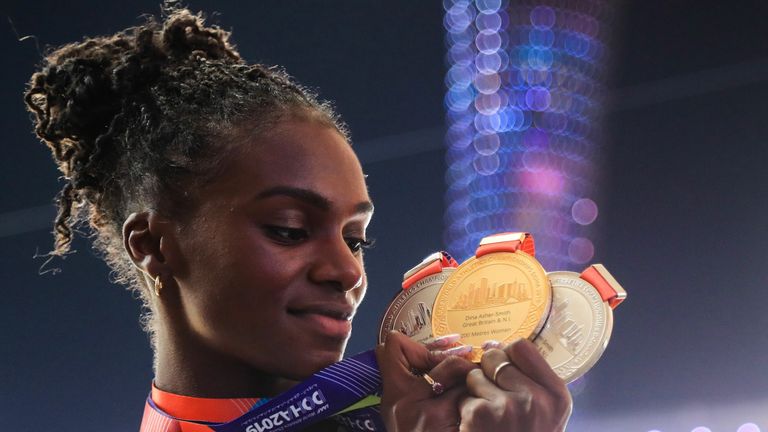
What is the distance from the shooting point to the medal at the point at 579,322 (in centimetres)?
114

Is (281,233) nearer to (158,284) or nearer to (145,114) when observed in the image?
(158,284)

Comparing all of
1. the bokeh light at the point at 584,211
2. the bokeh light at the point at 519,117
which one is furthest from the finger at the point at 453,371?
the bokeh light at the point at 584,211

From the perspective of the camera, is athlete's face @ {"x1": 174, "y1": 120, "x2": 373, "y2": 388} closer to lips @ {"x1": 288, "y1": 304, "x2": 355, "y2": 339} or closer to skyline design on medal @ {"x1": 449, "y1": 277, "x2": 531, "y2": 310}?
lips @ {"x1": 288, "y1": 304, "x2": 355, "y2": 339}

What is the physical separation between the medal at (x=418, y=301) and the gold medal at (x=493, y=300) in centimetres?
2

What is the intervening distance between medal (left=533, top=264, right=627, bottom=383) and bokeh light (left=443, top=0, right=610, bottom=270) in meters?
1.85

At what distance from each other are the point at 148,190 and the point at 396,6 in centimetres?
209

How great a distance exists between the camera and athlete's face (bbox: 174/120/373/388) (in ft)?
4.16

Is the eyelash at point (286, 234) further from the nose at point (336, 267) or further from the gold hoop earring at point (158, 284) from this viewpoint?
the gold hoop earring at point (158, 284)

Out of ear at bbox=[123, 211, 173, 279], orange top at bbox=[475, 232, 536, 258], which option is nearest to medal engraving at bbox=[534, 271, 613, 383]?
orange top at bbox=[475, 232, 536, 258]

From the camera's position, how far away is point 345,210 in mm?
1334

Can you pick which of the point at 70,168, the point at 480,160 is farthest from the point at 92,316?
the point at 70,168

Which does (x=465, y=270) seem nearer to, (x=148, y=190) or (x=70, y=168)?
(x=148, y=190)

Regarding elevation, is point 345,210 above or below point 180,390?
above

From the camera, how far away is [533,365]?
42.3 inches
